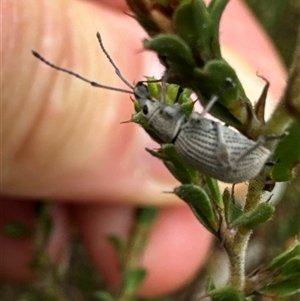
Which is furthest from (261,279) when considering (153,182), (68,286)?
(68,286)

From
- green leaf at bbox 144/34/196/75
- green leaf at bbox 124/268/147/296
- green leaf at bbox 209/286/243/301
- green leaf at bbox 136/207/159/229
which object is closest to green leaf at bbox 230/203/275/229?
green leaf at bbox 209/286/243/301

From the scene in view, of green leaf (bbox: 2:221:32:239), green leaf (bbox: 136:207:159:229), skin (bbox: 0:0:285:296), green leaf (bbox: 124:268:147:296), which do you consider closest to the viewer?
skin (bbox: 0:0:285:296)

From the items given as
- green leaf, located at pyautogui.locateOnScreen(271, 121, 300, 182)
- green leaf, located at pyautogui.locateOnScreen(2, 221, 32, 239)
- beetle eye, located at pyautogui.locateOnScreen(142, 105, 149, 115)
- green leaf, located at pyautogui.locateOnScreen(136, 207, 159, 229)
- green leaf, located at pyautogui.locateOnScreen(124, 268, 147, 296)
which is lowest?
green leaf, located at pyautogui.locateOnScreen(2, 221, 32, 239)

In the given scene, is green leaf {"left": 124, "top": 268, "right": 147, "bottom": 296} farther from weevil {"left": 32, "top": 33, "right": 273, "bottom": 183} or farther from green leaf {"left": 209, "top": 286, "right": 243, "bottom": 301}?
green leaf {"left": 209, "top": 286, "right": 243, "bottom": 301}

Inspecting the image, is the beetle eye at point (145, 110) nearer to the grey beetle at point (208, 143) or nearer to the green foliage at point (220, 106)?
the grey beetle at point (208, 143)

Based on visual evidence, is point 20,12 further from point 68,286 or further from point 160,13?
point 68,286

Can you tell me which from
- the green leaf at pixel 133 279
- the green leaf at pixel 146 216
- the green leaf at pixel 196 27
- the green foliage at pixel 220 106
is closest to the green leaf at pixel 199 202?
the green foliage at pixel 220 106
